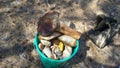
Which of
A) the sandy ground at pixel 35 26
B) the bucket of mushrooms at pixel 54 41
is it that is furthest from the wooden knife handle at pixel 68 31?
the sandy ground at pixel 35 26

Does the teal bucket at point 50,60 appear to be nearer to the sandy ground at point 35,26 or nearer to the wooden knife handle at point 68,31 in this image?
the wooden knife handle at point 68,31

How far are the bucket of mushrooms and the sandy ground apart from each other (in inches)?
14.2

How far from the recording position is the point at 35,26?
2715mm

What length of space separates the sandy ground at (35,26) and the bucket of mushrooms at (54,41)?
0.36 metres

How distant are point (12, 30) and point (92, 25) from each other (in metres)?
1.02

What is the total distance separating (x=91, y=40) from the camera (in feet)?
8.82

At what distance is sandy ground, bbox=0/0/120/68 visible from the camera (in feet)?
8.00

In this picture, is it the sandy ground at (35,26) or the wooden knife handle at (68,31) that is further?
the sandy ground at (35,26)

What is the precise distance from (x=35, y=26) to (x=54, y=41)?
628 millimetres

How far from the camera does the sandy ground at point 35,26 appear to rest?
2438 mm

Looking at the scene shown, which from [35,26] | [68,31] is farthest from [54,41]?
[35,26]

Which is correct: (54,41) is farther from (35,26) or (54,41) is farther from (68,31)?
(35,26)

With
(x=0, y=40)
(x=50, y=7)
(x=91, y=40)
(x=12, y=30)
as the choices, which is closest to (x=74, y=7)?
(x=50, y=7)

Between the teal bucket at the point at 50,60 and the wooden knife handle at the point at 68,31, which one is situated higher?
the wooden knife handle at the point at 68,31
